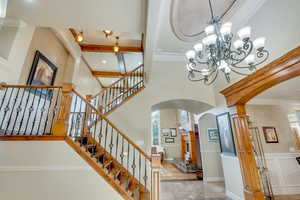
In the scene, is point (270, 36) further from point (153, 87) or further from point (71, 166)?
point (71, 166)

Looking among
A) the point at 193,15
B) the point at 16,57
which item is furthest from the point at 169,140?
the point at 16,57

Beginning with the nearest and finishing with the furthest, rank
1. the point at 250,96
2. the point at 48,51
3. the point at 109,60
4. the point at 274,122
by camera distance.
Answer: the point at 250,96 → the point at 48,51 → the point at 274,122 → the point at 109,60

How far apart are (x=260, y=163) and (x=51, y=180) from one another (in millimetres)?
4984

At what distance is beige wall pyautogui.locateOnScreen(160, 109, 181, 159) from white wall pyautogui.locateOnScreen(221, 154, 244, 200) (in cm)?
Answer: 630

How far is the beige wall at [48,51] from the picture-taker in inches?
120

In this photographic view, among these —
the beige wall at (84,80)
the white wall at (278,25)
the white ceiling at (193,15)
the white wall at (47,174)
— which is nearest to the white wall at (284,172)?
the white wall at (278,25)

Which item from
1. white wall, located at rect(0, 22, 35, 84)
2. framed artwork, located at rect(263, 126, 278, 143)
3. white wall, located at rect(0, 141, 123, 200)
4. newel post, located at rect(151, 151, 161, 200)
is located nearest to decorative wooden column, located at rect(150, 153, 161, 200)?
newel post, located at rect(151, 151, 161, 200)

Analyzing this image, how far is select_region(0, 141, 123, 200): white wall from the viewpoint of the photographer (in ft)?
6.67

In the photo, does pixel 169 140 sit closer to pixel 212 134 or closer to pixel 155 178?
pixel 212 134

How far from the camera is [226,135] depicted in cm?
388

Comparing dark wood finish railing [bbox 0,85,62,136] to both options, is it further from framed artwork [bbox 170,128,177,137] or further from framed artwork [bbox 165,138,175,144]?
framed artwork [bbox 170,128,177,137]

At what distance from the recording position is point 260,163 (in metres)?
3.80

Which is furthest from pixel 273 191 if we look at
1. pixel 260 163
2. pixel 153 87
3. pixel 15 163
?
pixel 15 163

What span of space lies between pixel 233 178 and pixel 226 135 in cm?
110
